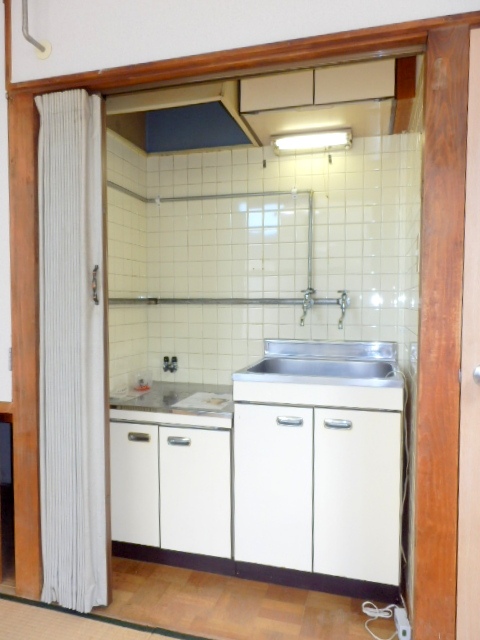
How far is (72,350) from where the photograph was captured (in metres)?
1.77

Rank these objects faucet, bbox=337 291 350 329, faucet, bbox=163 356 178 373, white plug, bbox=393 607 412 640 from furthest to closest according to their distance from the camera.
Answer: faucet, bbox=163 356 178 373, faucet, bbox=337 291 350 329, white plug, bbox=393 607 412 640

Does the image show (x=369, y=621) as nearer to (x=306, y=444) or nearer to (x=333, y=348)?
(x=306, y=444)

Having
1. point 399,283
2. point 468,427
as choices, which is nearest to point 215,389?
point 399,283

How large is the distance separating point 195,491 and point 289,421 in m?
0.56

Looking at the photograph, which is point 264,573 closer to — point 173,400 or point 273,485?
point 273,485

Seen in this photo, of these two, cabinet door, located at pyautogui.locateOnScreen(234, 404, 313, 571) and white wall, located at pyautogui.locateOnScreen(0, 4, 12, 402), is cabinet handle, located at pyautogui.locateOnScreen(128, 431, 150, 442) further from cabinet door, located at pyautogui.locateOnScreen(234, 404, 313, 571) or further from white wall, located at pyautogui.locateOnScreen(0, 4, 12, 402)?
white wall, located at pyautogui.locateOnScreen(0, 4, 12, 402)

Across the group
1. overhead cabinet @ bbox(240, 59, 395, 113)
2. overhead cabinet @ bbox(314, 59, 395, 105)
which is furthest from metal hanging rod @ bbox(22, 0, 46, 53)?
overhead cabinet @ bbox(314, 59, 395, 105)

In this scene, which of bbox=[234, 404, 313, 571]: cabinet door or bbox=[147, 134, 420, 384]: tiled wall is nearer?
bbox=[234, 404, 313, 571]: cabinet door

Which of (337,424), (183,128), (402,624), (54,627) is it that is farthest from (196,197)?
(402,624)

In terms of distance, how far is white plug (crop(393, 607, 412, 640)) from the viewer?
5.17ft

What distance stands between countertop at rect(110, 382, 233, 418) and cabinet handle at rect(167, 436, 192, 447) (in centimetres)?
12

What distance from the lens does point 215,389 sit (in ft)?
8.73

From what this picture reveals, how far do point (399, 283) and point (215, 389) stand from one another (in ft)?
3.89

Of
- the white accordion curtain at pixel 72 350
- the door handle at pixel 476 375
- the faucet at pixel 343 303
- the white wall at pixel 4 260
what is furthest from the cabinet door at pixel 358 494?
the white wall at pixel 4 260
